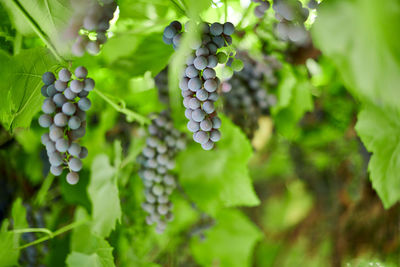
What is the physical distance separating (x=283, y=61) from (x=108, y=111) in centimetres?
45

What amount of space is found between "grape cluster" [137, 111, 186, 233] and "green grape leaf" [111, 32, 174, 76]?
0.12 metres

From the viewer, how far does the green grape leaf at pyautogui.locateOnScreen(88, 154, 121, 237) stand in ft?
2.05

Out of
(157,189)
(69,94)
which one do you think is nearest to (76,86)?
(69,94)

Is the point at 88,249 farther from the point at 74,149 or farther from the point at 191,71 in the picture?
the point at 191,71

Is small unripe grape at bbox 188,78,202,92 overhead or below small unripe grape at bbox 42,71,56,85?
overhead

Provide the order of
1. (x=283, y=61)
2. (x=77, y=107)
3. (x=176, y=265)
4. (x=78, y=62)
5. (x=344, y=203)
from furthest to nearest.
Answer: (x=344, y=203), (x=176, y=265), (x=283, y=61), (x=78, y=62), (x=77, y=107)

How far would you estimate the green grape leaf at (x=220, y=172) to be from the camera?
70 cm

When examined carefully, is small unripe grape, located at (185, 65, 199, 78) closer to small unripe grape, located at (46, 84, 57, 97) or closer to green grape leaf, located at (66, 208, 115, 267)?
small unripe grape, located at (46, 84, 57, 97)

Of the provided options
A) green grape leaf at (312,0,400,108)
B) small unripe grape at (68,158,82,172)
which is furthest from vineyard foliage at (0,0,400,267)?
small unripe grape at (68,158,82,172)

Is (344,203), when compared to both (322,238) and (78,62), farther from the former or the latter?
(78,62)

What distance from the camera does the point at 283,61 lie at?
2.75 ft

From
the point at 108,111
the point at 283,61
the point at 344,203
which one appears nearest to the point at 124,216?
the point at 108,111

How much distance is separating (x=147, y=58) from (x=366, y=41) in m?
0.39

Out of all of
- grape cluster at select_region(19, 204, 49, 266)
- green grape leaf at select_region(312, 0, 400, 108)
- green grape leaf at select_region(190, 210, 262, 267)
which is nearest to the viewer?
green grape leaf at select_region(312, 0, 400, 108)
